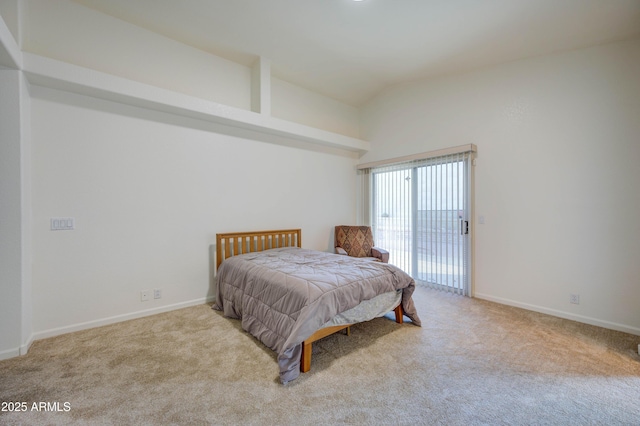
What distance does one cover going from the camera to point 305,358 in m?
1.96

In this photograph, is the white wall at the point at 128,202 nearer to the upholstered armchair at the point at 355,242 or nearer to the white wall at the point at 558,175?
the upholstered armchair at the point at 355,242

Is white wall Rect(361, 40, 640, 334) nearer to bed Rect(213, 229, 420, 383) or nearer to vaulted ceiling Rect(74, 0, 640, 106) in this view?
vaulted ceiling Rect(74, 0, 640, 106)

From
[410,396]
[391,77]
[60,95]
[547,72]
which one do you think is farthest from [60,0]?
[547,72]

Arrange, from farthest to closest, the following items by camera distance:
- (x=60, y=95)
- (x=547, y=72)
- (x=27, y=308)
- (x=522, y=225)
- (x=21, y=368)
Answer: (x=522, y=225)
(x=547, y=72)
(x=60, y=95)
(x=27, y=308)
(x=21, y=368)

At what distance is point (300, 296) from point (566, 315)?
3.05 metres

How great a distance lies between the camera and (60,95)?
8.33ft

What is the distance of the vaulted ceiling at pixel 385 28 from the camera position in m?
2.51

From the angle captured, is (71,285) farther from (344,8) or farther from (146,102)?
(344,8)

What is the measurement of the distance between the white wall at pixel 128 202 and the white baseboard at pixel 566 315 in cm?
323

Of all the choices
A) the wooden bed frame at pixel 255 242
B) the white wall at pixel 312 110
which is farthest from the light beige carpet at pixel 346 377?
the white wall at pixel 312 110

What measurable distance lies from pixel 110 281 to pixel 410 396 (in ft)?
10.0

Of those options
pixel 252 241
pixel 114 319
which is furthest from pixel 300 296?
pixel 114 319

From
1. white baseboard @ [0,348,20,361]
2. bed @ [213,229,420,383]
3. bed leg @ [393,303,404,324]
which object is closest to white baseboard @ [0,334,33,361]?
white baseboard @ [0,348,20,361]

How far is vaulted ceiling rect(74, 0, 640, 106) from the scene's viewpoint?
251cm
